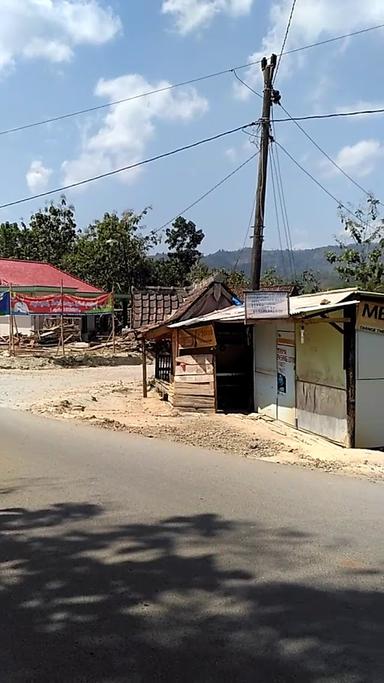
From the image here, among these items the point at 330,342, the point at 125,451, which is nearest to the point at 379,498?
the point at 125,451

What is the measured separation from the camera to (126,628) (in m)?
3.67

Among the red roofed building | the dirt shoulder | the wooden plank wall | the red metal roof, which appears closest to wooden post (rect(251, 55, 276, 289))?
the wooden plank wall

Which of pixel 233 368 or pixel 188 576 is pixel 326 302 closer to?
pixel 233 368

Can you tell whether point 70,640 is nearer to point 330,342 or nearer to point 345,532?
point 345,532

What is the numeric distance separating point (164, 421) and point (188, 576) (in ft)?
30.6

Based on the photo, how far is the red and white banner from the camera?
90.4 feet

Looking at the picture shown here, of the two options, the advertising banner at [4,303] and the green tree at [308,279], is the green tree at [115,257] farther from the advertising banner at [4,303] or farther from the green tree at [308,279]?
the advertising banner at [4,303]

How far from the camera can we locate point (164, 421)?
543 inches

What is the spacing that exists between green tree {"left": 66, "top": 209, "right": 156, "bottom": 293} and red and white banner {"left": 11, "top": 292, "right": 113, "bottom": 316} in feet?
57.9

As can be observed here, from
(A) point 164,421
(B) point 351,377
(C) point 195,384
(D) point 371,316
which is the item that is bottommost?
(A) point 164,421

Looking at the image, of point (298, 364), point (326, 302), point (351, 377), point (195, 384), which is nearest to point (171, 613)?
point (351, 377)

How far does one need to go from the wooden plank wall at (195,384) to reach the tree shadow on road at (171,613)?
9855 mm

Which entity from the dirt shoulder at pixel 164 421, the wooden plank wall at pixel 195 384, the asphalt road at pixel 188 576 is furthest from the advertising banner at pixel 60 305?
the asphalt road at pixel 188 576

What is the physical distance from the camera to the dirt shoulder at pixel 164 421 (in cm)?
997
